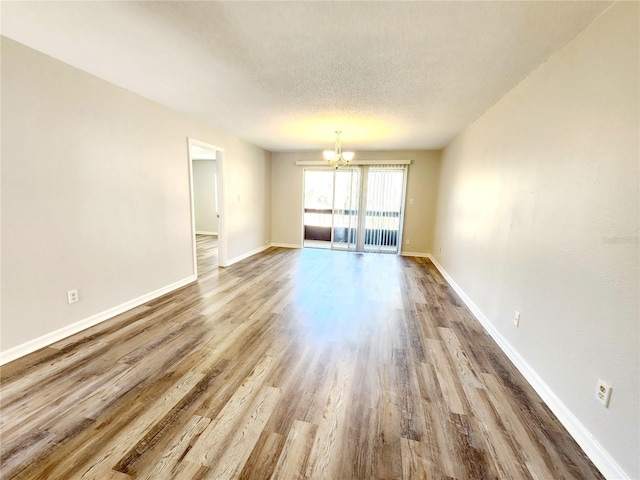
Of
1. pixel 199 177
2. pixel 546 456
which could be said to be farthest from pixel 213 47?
pixel 199 177

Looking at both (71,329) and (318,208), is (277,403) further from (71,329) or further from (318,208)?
(318,208)

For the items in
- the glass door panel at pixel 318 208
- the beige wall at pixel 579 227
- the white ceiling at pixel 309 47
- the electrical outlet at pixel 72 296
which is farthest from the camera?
the glass door panel at pixel 318 208

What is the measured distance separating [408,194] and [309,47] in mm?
4629

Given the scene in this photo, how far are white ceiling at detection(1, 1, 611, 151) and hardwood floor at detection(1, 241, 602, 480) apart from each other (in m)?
2.35

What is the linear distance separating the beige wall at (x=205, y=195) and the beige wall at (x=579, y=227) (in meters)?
7.33

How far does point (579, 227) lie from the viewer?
156 centimetres

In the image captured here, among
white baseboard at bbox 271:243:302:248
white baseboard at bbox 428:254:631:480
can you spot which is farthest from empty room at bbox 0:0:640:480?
white baseboard at bbox 271:243:302:248

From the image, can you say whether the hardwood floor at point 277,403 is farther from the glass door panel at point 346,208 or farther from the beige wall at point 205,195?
the beige wall at point 205,195

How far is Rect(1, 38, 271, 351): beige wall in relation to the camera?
1984 millimetres

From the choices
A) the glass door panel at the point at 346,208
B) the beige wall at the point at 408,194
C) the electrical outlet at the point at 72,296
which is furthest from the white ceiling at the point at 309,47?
the glass door panel at the point at 346,208

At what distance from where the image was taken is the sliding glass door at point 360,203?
241 inches

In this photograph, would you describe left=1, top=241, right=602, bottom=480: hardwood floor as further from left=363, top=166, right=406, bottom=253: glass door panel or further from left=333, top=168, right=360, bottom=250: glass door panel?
left=333, top=168, right=360, bottom=250: glass door panel

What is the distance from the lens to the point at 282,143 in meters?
5.36

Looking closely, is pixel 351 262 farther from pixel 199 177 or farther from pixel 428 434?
pixel 199 177
